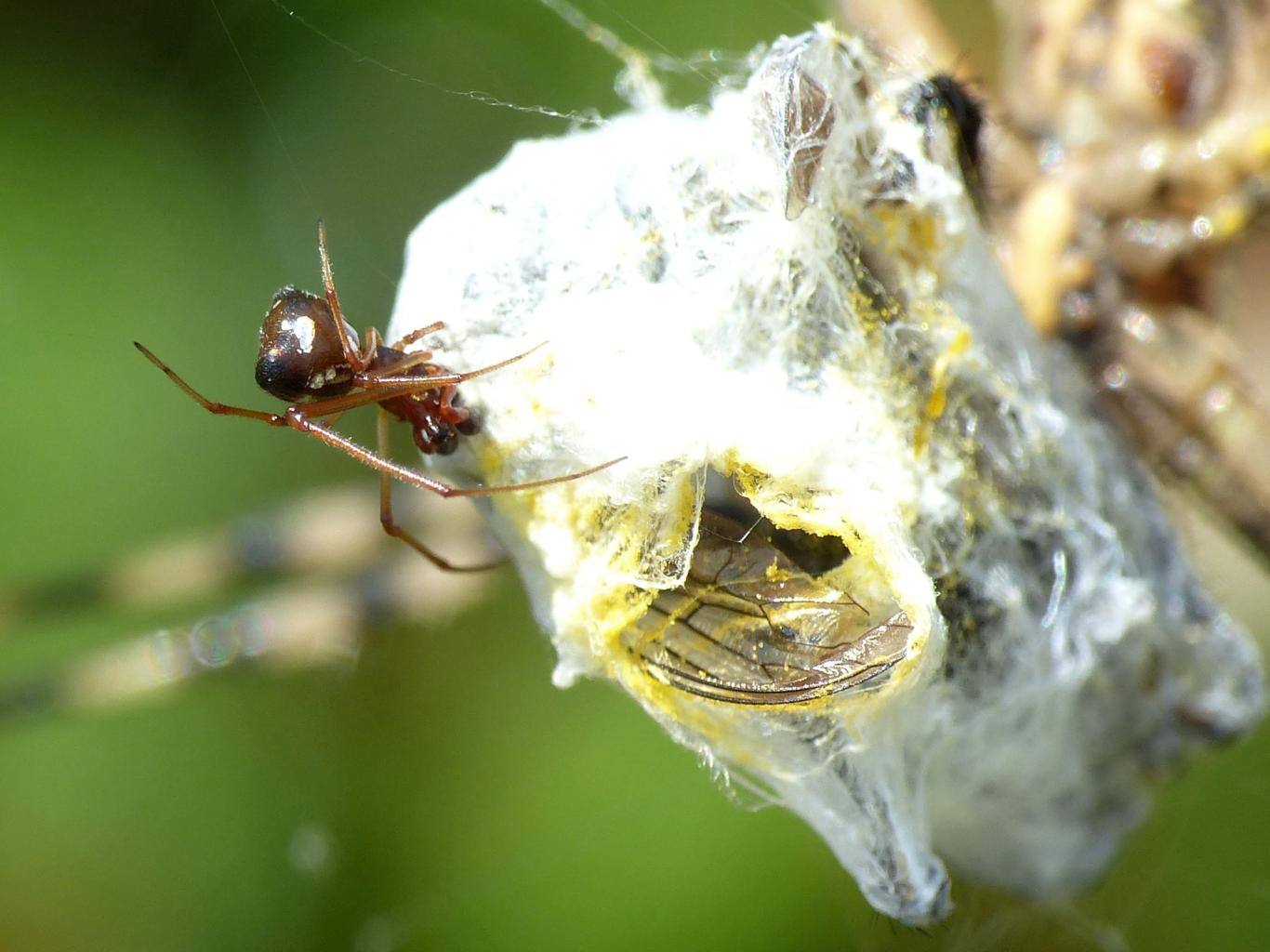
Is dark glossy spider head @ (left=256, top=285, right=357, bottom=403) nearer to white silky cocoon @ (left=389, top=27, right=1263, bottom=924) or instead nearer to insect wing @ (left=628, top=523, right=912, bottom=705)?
white silky cocoon @ (left=389, top=27, right=1263, bottom=924)

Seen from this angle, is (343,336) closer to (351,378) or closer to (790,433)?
(351,378)

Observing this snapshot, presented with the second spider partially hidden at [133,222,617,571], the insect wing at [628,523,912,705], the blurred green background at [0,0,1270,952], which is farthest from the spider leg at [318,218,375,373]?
the blurred green background at [0,0,1270,952]

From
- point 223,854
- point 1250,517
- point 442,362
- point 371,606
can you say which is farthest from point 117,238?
point 1250,517

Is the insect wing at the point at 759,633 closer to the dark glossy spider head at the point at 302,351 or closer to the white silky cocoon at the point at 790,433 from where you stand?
the white silky cocoon at the point at 790,433

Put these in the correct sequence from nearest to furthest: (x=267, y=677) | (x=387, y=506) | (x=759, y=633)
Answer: (x=759, y=633) < (x=387, y=506) < (x=267, y=677)

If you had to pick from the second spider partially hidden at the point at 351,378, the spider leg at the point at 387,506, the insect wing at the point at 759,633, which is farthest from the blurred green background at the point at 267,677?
the insect wing at the point at 759,633

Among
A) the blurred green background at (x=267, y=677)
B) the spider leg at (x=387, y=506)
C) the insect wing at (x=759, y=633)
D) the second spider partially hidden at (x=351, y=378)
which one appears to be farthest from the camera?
the blurred green background at (x=267, y=677)

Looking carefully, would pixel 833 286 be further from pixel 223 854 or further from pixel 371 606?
pixel 223 854

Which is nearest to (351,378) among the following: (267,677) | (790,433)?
(790,433)
